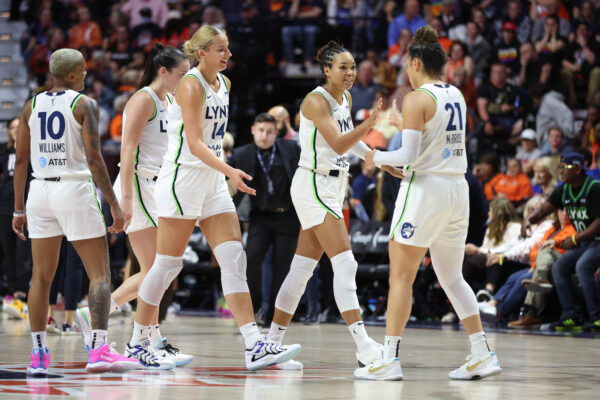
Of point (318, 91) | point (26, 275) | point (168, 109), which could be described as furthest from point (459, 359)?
point (26, 275)

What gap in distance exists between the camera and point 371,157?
570cm

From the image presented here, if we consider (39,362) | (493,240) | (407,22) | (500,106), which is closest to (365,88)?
(407,22)

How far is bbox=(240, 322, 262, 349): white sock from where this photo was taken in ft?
18.7

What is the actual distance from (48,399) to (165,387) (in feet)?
2.34

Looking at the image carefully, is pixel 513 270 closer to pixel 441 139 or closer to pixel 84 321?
pixel 441 139

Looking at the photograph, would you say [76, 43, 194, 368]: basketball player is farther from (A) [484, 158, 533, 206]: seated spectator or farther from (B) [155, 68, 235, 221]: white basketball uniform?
(A) [484, 158, 533, 206]: seated spectator

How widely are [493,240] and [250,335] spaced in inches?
226

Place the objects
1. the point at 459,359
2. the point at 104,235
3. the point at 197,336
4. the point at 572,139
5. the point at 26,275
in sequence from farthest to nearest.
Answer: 1. the point at 572,139
2. the point at 26,275
3. the point at 197,336
4. the point at 459,359
5. the point at 104,235

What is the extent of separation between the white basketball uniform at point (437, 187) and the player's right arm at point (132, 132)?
5.70 feet

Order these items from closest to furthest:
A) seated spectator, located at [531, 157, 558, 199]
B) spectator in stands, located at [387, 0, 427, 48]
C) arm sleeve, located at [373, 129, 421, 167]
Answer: arm sleeve, located at [373, 129, 421, 167] → seated spectator, located at [531, 157, 558, 199] → spectator in stands, located at [387, 0, 427, 48]

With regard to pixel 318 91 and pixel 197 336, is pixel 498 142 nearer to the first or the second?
A: pixel 197 336

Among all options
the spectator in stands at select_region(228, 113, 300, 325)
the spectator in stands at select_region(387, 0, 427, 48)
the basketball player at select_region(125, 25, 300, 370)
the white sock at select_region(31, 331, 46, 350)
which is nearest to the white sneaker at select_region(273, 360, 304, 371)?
the basketball player at select_region(125, 25, 300, 370)

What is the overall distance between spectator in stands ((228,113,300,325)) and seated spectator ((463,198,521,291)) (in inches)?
82.0

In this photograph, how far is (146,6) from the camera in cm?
1867
